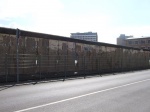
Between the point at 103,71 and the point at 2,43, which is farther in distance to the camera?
the point at 103,71

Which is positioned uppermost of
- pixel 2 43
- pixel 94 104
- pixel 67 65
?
pixel 2 43

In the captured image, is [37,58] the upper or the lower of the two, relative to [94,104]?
upper

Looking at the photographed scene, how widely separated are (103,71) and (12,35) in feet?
44.9

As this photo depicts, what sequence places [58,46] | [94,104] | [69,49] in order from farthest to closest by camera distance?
[69,49]
[58,46]
[94,104]

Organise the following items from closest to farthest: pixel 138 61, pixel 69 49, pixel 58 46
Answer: pixel 58 46 → pixel 69 49 → pixel 138 61

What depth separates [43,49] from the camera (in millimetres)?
21328

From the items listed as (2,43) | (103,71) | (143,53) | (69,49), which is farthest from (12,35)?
(143,53)

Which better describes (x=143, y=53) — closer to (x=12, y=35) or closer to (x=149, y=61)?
(x=149, y=61)

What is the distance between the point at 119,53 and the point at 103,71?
780cm

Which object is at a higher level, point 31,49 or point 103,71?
point 31,49

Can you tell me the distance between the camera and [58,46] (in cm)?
2333

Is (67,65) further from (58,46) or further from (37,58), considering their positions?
(37,58)

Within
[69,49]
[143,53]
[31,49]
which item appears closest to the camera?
[31,49]

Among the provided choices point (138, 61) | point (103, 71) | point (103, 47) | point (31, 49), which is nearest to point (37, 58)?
point (31, 49)
